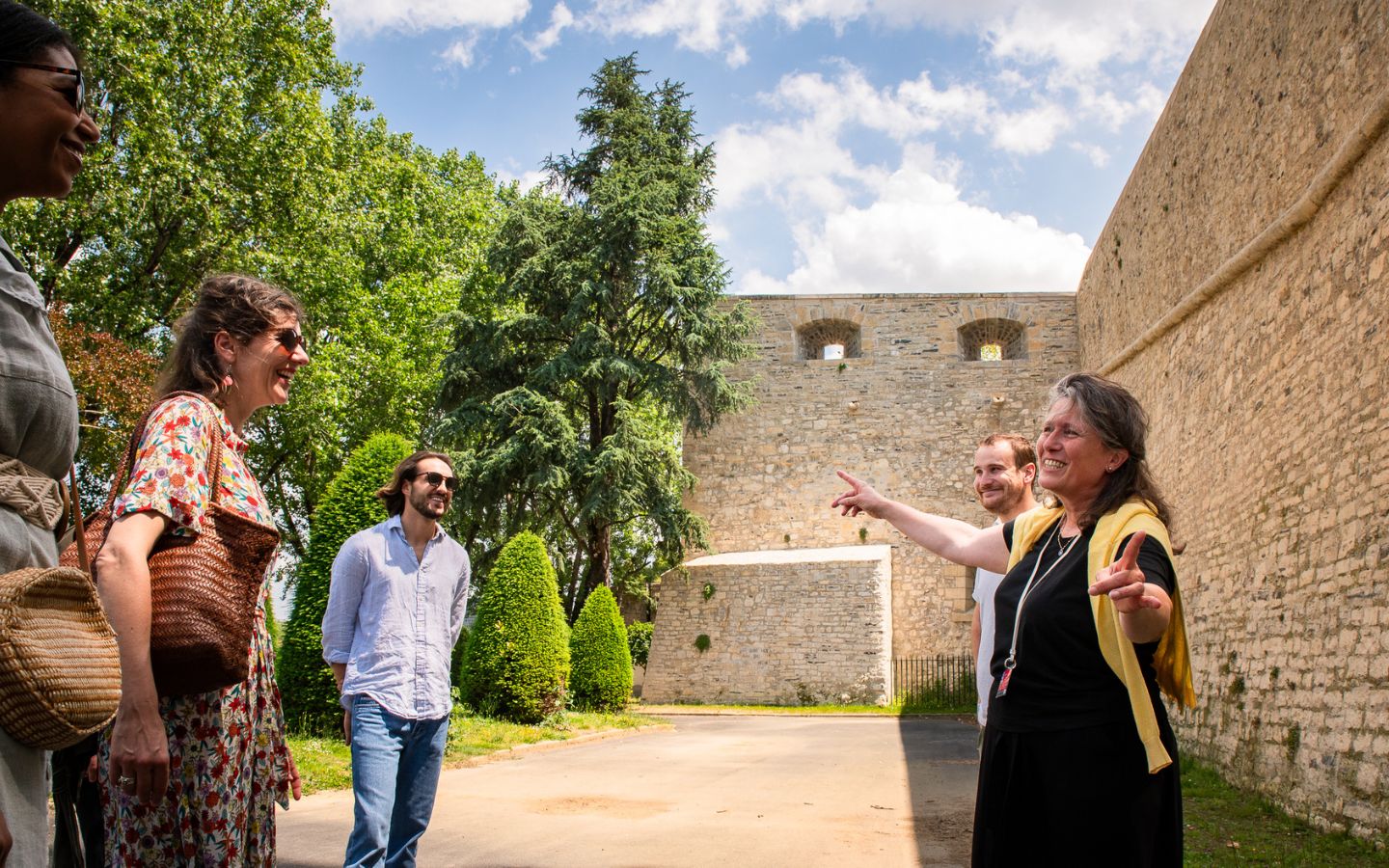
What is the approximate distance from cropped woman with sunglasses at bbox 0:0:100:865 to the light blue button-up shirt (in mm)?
1769

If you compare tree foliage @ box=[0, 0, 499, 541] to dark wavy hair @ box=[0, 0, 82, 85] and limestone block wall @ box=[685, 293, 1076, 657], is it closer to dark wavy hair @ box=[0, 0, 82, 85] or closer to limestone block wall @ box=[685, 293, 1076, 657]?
limestone block wall @ box=[685, 293, 1076, 657]

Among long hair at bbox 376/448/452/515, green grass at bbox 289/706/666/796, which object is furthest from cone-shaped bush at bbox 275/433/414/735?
long hair at bbox 376/448/452/515

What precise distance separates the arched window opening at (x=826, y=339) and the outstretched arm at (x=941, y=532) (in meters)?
18.7

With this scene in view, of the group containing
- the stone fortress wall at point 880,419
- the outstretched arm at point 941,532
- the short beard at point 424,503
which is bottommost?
the outstretched arm at point 941,532

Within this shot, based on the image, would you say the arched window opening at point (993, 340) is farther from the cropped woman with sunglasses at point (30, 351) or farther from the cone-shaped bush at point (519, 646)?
the cropped woman with sunglasses at point (30, 351)

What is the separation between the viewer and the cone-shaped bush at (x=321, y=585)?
852cm

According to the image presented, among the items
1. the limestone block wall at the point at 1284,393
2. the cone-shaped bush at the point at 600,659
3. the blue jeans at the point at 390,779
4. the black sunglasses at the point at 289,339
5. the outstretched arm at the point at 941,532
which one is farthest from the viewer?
the cone-shaped bush at the point at 600,659

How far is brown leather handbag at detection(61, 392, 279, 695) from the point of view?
1.87 metres

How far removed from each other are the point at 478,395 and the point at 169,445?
1650cm

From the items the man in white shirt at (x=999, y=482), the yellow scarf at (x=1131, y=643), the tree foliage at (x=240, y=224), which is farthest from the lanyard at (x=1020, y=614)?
the tree foliage at (x=240, y=224)

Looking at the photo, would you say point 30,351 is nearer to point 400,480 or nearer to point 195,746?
point 195,746

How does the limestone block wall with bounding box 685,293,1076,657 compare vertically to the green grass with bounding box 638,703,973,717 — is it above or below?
above

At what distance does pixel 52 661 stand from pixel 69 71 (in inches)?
36.3

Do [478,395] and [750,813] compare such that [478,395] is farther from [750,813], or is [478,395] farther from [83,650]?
[83,650]
